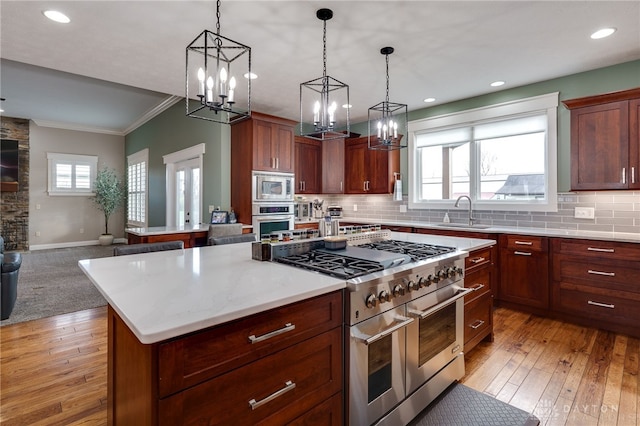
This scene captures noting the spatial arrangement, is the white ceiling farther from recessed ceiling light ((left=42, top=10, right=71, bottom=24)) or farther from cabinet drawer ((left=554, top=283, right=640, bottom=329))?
cabinet drawer ((left=554, top=283, right=640, bottom=329))

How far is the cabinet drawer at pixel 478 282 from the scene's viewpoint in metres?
2.35

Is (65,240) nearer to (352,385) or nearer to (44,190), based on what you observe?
(44,190)

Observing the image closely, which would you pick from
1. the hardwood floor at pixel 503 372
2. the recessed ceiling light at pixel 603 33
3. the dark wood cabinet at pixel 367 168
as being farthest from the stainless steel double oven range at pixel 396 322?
the dark wood cabinet at pixel 367 168

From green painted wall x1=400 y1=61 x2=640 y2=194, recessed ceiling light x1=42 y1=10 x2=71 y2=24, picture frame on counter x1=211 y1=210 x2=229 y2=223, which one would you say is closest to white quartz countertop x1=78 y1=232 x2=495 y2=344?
recessed ceiling light x1=42 y1=10 x2=71 y2=24

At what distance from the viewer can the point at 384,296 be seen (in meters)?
1.52

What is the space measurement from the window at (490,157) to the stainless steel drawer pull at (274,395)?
13.0ft

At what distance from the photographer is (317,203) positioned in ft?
19.7

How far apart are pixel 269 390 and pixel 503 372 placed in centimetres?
200

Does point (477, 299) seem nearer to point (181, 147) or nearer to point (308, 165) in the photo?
point (308, 165)

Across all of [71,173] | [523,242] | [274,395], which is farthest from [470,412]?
[71,173]

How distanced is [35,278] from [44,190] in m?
4.08

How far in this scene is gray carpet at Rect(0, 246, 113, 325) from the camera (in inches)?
140

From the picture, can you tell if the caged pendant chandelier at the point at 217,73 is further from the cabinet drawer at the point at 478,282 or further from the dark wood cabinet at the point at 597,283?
the dark wood cabinet at the point at 597,283

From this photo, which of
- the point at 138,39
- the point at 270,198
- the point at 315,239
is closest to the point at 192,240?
the point at 270,198
